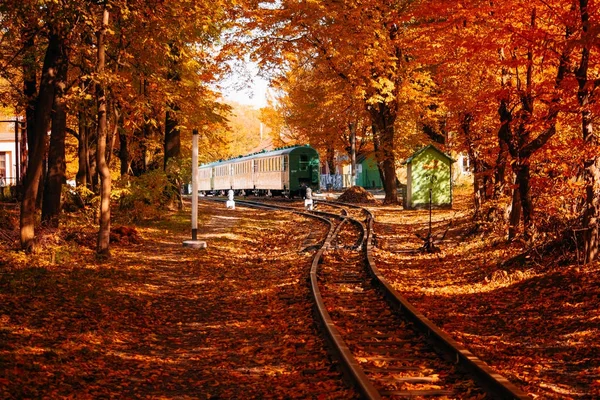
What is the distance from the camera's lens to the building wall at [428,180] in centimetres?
2939

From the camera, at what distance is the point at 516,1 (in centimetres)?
1218

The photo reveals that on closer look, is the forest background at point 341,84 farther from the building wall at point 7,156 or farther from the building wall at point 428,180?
the building wall at point 7,156

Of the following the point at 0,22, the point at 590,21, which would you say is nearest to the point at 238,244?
the point at 0,22

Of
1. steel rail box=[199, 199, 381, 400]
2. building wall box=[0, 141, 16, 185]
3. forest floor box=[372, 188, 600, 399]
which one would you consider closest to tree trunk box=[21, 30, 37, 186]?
steel rail box=[199, 199, 381, 400]

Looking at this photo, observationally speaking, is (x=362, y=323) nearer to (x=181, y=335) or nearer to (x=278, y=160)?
(x=181, y=335)

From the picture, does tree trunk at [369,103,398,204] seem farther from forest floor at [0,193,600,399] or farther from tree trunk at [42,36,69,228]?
tree trunk at [42,36,69,228]

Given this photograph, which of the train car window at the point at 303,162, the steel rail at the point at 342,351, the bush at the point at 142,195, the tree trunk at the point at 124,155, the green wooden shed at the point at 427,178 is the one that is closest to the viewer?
the steel rail at the point at 342,351

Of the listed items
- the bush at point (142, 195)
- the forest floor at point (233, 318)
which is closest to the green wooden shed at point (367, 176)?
the bush at point (142, 195)

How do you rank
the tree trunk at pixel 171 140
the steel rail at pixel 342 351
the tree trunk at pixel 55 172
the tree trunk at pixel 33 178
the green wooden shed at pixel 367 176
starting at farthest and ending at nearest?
the green wooden shed at pixel 367 176, the tree trunk at pixel 171 140, the tree trunk at pixel 55 172, the tree trunk at pixel 33 178, the steel rail at pixel 342 351

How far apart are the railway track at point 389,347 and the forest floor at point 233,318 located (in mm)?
307

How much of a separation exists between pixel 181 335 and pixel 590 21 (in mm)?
7454

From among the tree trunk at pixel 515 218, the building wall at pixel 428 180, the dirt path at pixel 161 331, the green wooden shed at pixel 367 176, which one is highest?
the green wooden shed at pixel 367 176

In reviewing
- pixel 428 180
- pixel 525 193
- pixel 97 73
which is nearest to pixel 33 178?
pixel 97 73

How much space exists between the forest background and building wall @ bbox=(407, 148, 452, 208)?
2219mm
